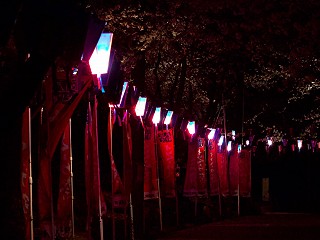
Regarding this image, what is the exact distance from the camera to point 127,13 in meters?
20.3

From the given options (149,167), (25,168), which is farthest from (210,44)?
(25,168)

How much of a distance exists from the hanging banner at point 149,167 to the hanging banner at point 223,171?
10036mm

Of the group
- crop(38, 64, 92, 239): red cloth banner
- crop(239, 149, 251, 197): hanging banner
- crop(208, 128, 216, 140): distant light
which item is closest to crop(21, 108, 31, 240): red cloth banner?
crop(38, 64, 92, 239): red cloth banner

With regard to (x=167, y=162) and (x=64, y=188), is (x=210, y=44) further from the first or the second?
(x=64, y=188)

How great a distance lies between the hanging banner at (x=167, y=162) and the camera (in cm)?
2219

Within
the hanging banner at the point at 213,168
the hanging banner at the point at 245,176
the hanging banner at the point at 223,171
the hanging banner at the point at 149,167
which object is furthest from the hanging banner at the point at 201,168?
the hanging banner at the point at 245,176

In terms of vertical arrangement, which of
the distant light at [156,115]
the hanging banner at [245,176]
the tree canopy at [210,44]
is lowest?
the hanging banner at [245,176]

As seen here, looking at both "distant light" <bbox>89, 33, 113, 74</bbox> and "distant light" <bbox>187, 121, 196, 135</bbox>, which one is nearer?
"distant light" <bbox>89, 33, 113, 74</bbox>

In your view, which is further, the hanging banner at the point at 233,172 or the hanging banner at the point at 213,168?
the hanging banner at the point at 233,172

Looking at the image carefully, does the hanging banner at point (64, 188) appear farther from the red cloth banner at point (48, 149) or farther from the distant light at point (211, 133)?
the distant light at point (211, 133)

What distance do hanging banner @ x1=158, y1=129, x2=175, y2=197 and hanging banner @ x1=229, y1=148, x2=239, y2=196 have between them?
10713 mm

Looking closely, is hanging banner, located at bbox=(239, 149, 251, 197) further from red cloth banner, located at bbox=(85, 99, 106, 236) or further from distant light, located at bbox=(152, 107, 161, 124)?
red cloth banner, located at bbox=(85, 99, 106, 236)

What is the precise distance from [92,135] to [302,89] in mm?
22208

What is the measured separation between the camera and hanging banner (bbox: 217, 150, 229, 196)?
30.5 m
